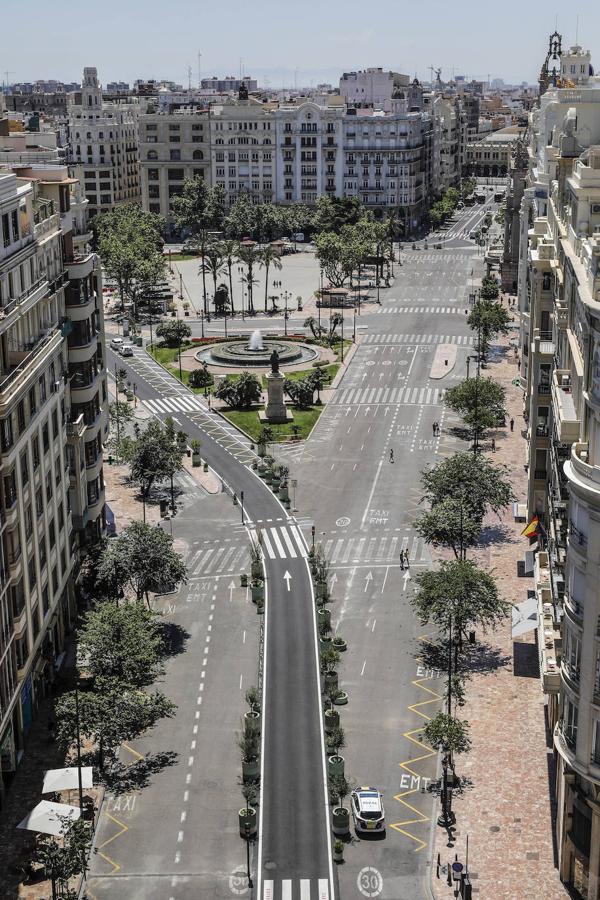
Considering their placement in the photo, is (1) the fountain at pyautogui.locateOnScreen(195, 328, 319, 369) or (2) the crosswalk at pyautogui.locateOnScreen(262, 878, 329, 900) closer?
(2) the crosswalk at pyautogui.locateOnScreen(262, 878, 329, 900)

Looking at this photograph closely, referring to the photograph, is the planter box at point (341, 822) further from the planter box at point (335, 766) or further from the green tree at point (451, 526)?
the green tree at point (451, 526)

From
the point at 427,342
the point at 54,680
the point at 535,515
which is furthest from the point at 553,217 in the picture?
the point at 427,342

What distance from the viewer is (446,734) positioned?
75.5 metres

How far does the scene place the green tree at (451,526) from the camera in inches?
4040

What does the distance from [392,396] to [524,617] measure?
77607 mm

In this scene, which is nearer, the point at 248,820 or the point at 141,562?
the point at 248,820

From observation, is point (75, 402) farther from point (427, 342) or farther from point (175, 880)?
point (427, 342)

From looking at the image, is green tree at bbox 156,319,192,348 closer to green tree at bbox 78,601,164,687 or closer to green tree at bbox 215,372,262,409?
green tree at bbox 215,372,262,409

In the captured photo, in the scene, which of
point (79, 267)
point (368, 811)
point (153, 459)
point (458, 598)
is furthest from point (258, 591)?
point (368, 811)

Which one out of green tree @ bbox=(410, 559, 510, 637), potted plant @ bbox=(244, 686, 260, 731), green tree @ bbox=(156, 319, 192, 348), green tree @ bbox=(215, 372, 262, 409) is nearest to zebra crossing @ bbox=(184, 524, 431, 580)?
green tree @ bbox=(410, 559, 510, 637)

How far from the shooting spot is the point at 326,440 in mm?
147125

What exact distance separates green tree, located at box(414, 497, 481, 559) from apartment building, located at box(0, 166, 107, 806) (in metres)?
27.9

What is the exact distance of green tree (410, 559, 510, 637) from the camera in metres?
89.7

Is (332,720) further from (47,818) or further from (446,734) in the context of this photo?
(47,818)
